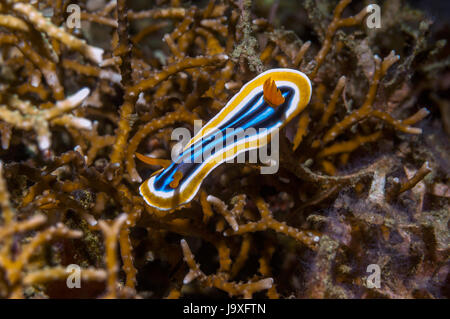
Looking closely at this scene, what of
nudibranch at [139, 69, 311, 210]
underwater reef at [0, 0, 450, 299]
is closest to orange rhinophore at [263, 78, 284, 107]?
nudibranch at [139, 69, 311, 210]

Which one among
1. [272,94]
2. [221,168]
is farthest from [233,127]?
[221,168]

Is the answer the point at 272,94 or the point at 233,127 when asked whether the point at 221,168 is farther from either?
the point at 272,94

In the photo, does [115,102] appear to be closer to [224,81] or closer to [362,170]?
[224,81]

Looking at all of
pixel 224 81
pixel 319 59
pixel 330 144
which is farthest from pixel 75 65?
pixel 330 144

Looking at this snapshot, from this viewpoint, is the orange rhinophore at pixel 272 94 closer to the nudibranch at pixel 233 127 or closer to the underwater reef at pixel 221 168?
the nudibranch at pixel 233 127

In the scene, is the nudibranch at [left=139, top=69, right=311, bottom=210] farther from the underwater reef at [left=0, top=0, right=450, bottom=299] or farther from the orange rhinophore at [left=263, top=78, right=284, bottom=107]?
the underwater reef at [left=0, top=0, right=450, bottom=299]

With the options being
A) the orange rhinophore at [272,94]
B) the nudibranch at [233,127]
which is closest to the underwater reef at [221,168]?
the nudibranch at [233,127]

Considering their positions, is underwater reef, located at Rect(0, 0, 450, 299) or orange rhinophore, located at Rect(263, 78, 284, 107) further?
underwater reef, located at Rect(0, 0, 450, 299)
